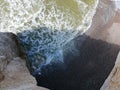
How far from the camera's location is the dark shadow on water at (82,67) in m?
6.45

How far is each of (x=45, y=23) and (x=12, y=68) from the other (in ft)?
7.43

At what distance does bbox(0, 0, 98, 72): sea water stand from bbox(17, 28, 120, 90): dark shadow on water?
11.5 inches

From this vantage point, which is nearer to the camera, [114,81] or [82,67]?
[114,81]

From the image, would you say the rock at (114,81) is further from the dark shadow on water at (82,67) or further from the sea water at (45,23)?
the sea water at (45,23)

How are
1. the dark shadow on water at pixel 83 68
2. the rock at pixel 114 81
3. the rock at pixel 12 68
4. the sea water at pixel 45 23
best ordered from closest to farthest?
1. the rock at pixel 114 81
2. the rock at pixel 12 68
3. the dark shadow on water at pixel 83 68
4. the sea water at pixel 45 23

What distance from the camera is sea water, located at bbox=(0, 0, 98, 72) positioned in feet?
24.4

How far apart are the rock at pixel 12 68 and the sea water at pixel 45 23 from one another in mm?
643

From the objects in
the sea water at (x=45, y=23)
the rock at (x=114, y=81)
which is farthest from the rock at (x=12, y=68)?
the rock at (x=114, y=81)

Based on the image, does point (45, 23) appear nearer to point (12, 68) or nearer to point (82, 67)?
point (82, 67)

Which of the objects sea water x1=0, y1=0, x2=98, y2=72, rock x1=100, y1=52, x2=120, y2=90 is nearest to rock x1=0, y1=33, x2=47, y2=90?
sea water x1=0, y1=0, x2=98, y2=72

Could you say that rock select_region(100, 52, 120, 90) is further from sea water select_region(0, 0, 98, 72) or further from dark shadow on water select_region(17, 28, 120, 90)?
sea water select_region(0, 0, 98, 72)

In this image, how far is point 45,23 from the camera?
790 cm

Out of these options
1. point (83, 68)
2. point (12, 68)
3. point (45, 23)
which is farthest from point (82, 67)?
point (45, 23)

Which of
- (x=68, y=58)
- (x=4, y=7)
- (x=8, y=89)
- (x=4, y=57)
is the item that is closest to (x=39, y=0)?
(x=4, y=7)
